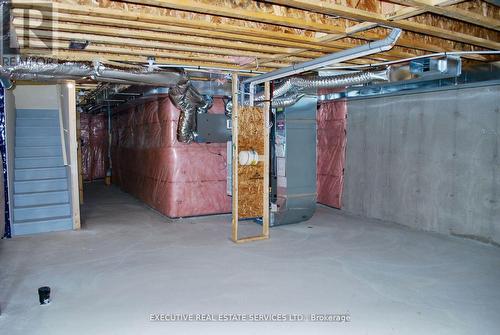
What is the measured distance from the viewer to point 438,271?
12.8ft

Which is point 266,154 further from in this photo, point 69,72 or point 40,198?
point 40,198

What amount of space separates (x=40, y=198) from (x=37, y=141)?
4.14ft

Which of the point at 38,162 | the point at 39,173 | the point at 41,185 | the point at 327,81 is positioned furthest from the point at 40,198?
the point at 327,81

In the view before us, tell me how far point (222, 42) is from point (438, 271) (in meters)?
3.16

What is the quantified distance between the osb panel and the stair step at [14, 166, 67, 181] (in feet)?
10.3

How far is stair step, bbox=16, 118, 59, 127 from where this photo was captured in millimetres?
6680

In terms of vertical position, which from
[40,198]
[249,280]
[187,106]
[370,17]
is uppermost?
[370,17]

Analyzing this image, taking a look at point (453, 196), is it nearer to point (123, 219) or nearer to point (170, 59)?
point (170, 59)

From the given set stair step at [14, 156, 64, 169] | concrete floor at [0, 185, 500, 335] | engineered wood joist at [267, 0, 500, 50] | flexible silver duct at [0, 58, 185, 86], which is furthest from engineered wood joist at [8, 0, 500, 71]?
stair step at [14, 156, 64, 169]

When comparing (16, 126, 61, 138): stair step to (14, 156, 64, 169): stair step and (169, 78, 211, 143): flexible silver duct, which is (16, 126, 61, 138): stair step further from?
(169, 78, 211, 143): flexible silver duct

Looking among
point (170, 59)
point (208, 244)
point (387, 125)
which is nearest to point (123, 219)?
point (208, 244)

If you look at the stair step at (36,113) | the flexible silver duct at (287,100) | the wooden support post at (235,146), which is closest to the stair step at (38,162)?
the stair step at (36,113)

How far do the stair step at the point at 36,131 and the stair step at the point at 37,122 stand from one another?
3.4 inches

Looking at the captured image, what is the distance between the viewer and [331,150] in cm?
736
